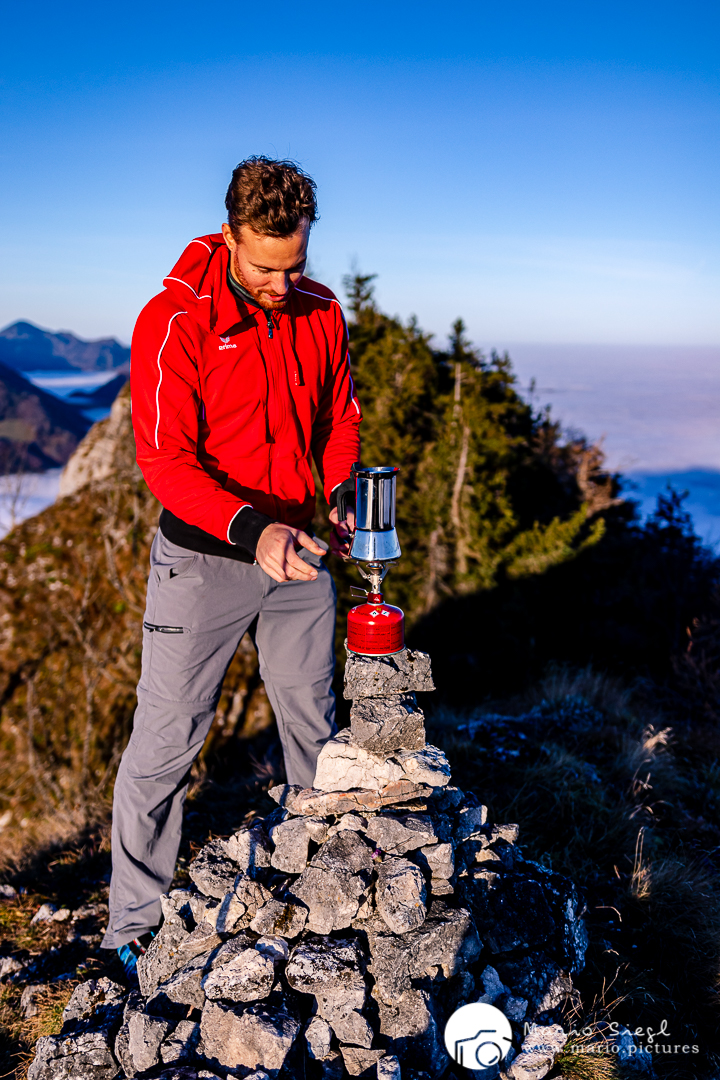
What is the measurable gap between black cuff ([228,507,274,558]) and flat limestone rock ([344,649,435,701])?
2.36 feet

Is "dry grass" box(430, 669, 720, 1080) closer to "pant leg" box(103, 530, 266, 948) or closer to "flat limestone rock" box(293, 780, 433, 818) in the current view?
"flat limestone rock" box(293, 780, 433, 818)

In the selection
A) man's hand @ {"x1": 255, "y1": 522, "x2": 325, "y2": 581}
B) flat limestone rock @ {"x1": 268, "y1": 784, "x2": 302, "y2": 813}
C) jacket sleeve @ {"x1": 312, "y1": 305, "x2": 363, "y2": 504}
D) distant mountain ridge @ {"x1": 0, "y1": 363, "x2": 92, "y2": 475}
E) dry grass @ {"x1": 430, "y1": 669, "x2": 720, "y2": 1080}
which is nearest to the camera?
man's hand @ {"x1": 255, "y1": 522, "x2": 325, "y2": 581}

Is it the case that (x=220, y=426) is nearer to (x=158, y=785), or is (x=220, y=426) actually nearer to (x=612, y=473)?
(x=158, y=785)

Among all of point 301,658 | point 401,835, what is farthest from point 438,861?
point 301,658

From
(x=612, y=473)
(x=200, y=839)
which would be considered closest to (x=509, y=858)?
(x=200, y=839)

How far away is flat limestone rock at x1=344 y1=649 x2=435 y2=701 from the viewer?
2.88 m

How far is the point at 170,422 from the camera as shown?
2.60m

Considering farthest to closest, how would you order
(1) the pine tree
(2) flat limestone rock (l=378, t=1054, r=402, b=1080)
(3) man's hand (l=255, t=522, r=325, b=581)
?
1. (1) the pine tree
2. (3) man's hand (l=255, t=522, r=325, b=581)
3. (2) flat limestone rock (l=378, t=1054, r=402, b=1080)

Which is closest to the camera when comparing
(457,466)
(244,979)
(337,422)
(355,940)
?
(244,979)

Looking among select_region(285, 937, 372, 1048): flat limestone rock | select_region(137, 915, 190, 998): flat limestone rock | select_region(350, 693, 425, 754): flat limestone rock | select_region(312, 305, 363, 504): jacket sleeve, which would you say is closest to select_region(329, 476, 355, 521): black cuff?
select_region(312, 305, 363, 504): jacket sleeve

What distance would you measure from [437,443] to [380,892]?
12.8m

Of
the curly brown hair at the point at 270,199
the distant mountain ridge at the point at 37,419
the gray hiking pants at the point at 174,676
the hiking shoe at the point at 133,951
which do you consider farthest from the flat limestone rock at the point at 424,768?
the distant mountain ridge at the point at 37,419

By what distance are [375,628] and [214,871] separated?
1311 millimetres

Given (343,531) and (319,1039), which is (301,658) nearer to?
(343,531)
